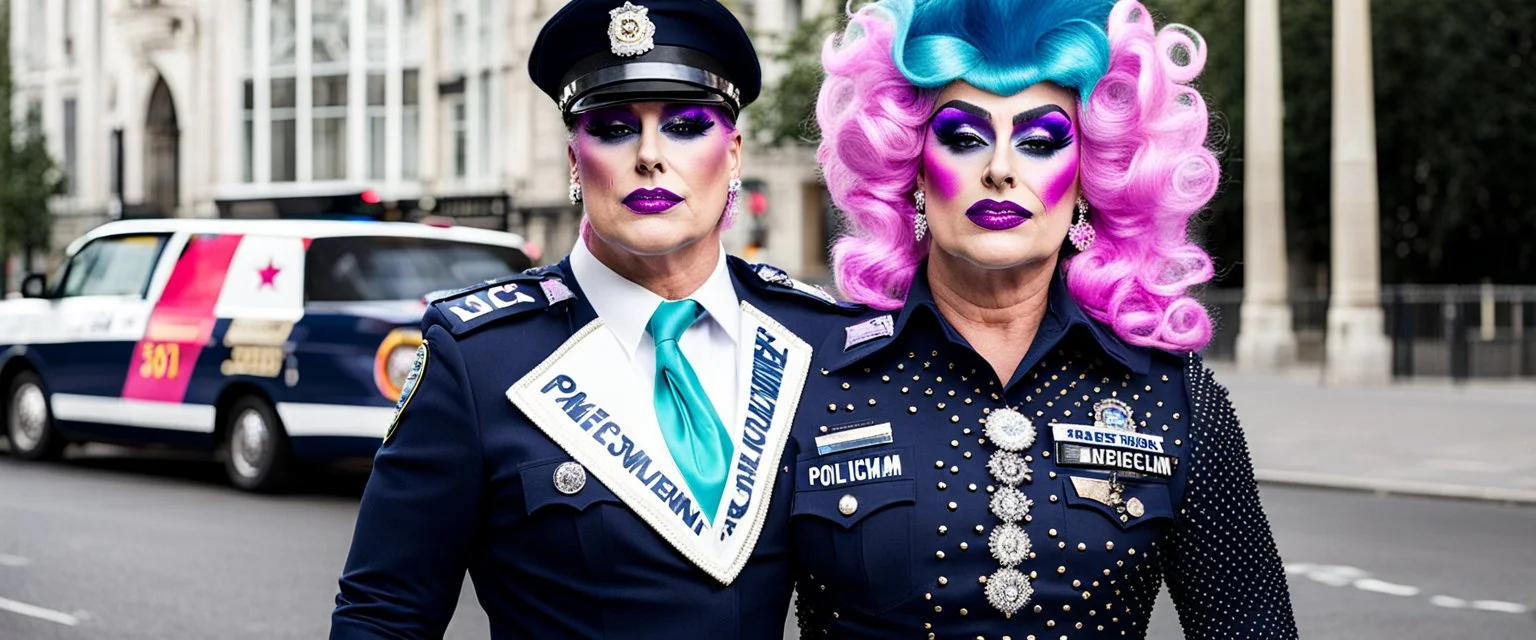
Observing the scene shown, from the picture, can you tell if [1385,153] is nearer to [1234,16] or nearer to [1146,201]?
[1234,16]

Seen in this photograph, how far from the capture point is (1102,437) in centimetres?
276

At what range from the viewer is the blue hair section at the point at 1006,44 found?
9.00ft

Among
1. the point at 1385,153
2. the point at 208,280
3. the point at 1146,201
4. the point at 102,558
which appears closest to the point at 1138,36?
the point at 1146,201

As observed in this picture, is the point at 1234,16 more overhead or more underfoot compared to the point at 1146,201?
more overhead

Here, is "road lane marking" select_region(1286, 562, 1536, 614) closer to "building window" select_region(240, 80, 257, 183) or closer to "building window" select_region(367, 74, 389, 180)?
"building window" select_region(367, 74, 389, 180)

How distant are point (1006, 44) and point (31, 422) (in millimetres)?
13449

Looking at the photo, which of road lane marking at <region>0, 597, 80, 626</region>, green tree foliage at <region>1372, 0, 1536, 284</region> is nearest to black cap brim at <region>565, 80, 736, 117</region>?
road lane marking at <region>0, 597, 80, 626</region>

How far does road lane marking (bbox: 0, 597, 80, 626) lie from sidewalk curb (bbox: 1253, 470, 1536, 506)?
27.0ft

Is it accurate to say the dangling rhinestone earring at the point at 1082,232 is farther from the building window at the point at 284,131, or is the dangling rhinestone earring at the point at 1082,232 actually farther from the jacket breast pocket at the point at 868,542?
the building window at the point at 284,131

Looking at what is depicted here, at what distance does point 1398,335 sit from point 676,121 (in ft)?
A: 84.1

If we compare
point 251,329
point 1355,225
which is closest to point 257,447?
point 251,329

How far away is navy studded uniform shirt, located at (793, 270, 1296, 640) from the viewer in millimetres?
2732

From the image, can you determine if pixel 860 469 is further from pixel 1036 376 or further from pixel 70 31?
pixel 70 31

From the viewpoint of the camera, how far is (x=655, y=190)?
9.39 ft
